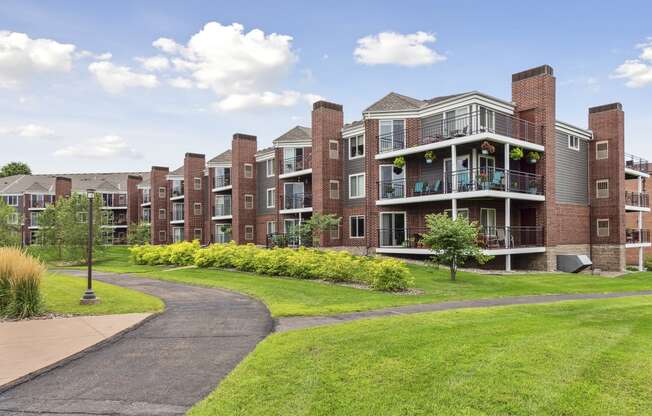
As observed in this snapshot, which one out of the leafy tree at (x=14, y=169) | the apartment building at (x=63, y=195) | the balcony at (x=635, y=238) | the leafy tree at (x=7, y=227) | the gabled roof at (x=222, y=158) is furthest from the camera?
the leafy tree at (x=14, y=169)

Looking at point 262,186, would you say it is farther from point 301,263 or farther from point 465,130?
point 301,263

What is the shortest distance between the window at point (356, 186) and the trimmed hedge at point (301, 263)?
8.54 m

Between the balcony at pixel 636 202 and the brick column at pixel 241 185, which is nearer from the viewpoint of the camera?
the balcony at pixel 636 202

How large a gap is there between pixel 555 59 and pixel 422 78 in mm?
8094

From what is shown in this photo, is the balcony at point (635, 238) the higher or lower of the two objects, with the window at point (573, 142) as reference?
lower

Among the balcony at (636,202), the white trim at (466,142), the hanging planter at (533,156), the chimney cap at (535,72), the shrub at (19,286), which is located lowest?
the shrub at (19,286)

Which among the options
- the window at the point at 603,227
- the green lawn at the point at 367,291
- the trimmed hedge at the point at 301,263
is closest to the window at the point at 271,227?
the trimmed hedge at the point at 301,263

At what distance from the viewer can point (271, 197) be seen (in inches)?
1549

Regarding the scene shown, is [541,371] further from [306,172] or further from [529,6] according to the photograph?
[306,172]

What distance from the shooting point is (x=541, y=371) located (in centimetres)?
617

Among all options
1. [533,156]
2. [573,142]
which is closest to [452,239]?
[533,156]

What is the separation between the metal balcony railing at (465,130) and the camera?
2416 cm

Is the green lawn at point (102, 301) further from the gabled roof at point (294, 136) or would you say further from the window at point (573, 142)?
the window at point (573, 142)

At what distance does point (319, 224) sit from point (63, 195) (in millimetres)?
50217
